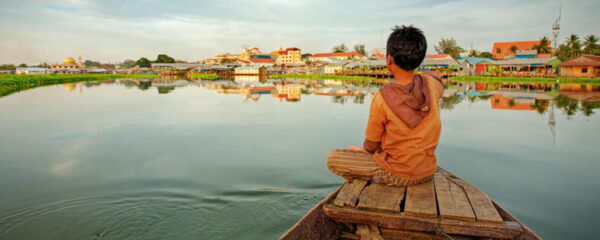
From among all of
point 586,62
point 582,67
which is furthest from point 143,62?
point 586,62

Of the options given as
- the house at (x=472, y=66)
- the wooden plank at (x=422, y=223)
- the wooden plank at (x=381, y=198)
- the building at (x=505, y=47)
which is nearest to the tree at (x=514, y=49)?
the building at (x=505, y=47)

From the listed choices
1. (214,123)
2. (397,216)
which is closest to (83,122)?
(214,123)

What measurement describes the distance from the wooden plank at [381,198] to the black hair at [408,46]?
0.73m

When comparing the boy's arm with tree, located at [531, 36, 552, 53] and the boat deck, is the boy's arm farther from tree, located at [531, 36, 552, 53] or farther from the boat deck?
tree, located at [531, 36, 552, 53]

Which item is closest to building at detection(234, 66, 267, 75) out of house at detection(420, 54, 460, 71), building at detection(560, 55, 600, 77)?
house at detection(420, 54, 460, 71)

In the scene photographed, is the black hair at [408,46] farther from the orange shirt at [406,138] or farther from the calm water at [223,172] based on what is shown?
the calm water at [223,172]

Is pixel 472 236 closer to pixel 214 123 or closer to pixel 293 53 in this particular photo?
pixel 214 123

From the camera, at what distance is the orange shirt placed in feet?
6.52

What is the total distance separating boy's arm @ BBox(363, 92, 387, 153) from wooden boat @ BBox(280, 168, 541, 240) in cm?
25

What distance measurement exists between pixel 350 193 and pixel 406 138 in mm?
458

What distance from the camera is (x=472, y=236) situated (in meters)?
1.77

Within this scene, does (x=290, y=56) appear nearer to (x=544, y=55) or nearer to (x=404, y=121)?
(x=544, y=55)

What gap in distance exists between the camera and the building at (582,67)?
109 feet

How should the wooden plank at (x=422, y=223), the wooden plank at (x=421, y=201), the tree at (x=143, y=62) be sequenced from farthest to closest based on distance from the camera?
the tree at (x=143, y=62) < the wooden plank at (x=421, y=201) < the wooden plank at (x=422, y=223)
